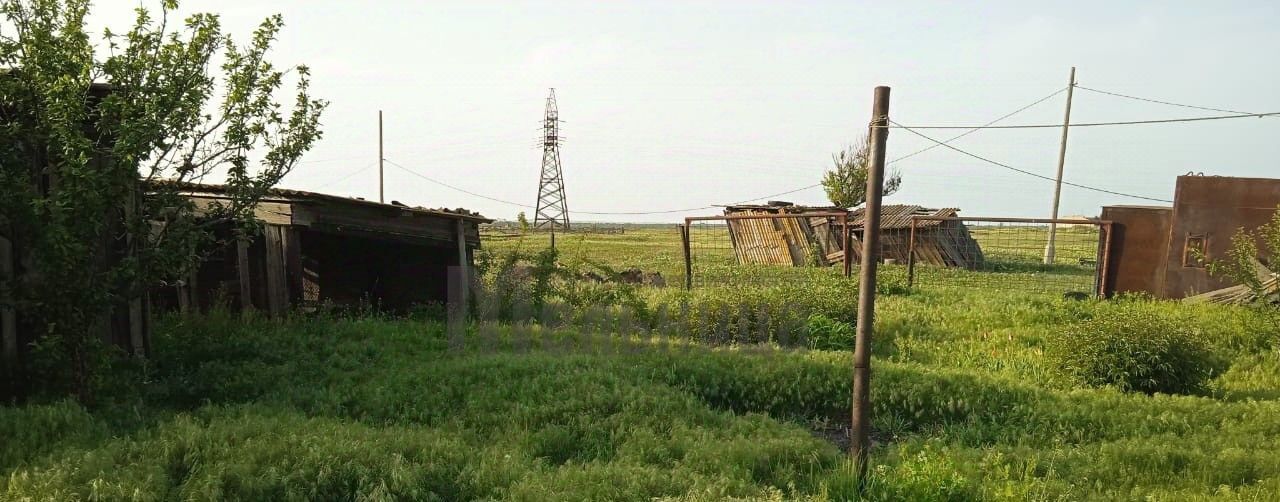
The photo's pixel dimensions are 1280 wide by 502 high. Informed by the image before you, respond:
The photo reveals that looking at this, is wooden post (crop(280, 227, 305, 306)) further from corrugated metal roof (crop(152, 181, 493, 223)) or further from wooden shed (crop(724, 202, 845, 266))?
wooden shed (crop(724, 202, 845, 266))

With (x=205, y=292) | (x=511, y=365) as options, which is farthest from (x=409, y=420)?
(x=205, y=292)

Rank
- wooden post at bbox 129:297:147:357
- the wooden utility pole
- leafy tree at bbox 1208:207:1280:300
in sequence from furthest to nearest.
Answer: leafy tree at bbox 1208:207:1280:300
wooden post at bbox 129:297:147:357
the wooden utility pole

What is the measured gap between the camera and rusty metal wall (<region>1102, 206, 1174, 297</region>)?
1267 cm

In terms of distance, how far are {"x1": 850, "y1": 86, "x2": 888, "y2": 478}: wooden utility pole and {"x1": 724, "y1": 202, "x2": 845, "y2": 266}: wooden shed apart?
58.4 ft

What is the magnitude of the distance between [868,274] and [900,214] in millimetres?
21765

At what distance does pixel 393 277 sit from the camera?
44.1ft

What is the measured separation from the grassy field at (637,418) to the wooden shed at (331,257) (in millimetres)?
945

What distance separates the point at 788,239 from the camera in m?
24.2

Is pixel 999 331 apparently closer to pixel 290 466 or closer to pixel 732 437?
pixel 732 437

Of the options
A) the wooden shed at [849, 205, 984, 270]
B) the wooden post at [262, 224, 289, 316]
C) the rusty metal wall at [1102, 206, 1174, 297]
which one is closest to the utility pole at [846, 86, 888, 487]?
the wooden post at [262, 224, 289, 316]

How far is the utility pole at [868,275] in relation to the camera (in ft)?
16.8

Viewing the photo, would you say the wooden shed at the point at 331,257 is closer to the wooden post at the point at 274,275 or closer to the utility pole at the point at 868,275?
the wooden post at the point at 274,275

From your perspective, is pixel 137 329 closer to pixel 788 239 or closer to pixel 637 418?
pixel 637 418

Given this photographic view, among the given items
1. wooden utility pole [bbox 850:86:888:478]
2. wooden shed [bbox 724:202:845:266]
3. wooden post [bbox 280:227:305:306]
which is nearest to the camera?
wooden utility pole [bbox 850:86:888:478]
